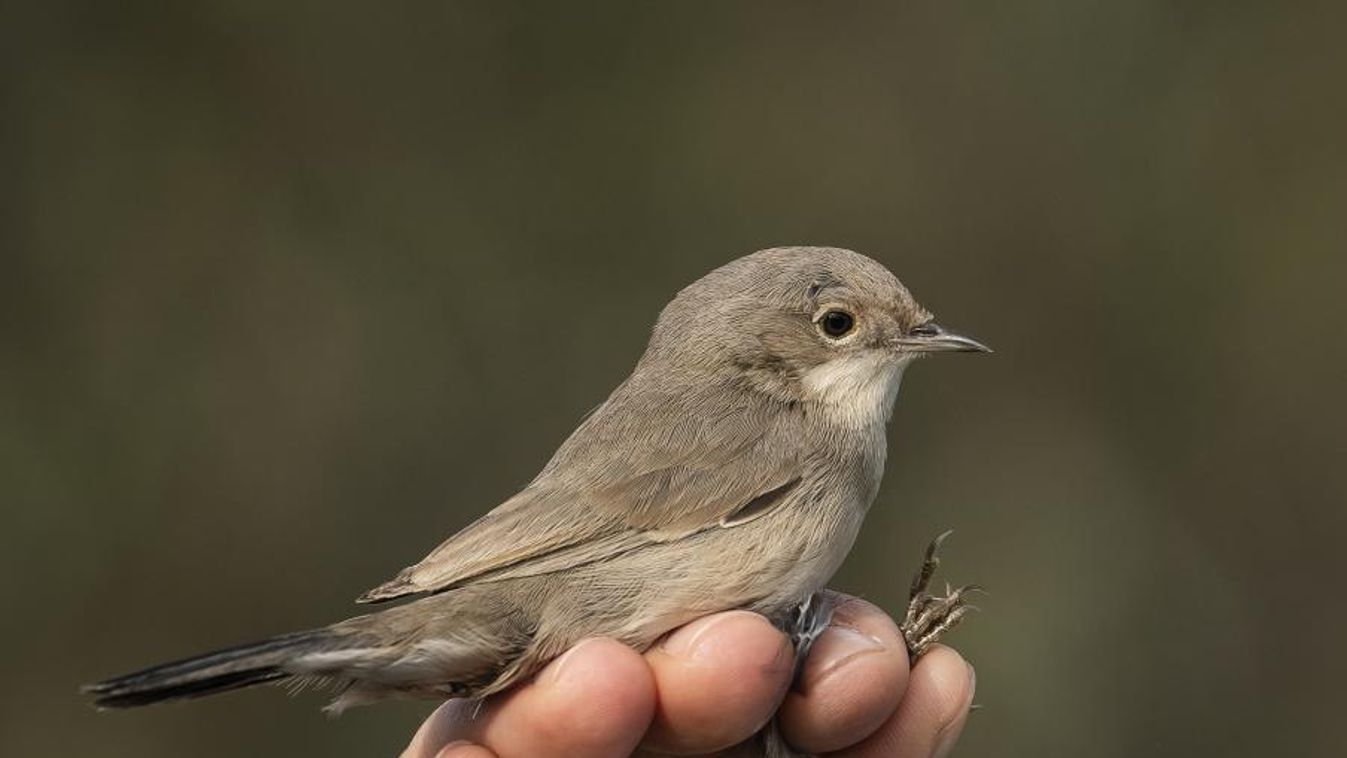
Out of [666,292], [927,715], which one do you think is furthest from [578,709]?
[666,292]

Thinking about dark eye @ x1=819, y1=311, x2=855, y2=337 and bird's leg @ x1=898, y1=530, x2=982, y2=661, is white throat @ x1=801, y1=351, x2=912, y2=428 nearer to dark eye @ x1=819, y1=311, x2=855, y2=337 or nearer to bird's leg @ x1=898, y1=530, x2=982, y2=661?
dark eye @ x1=819, y1=311, x2=855, y2=337

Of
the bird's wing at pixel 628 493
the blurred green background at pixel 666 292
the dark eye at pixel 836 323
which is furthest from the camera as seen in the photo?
the blurred green background at pixel 666 292

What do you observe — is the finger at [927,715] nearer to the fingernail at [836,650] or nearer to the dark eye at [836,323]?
the fingernail at [836,650]

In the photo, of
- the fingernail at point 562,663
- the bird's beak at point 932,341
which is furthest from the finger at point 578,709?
the bird's beak at point 932,341

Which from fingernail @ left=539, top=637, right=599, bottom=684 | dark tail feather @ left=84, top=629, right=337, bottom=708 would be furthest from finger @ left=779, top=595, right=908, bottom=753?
dark tail feather @ left=84, top=629, right=337, bottom=708

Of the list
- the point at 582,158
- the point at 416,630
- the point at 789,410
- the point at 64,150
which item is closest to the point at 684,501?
the point at 789,410

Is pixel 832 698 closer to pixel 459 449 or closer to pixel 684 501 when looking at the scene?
pixel 684 501

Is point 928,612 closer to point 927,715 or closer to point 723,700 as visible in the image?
point 927,715
